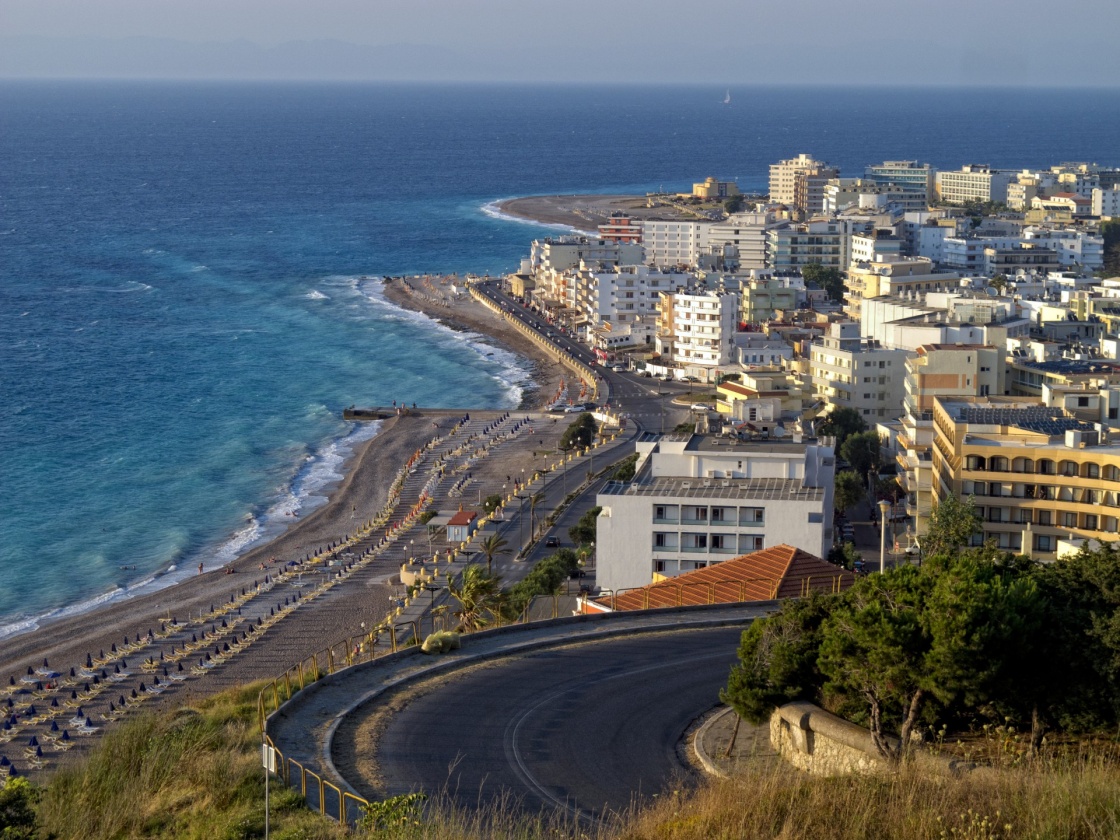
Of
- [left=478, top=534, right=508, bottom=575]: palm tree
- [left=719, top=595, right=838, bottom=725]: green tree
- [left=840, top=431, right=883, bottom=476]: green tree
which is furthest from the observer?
[left=840, top=431, right=883, bottom=476]: green tree

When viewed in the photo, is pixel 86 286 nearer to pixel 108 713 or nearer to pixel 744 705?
pixel 108 713

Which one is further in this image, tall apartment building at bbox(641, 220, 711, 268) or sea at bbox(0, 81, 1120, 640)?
tall apartment building at bbox(641, 220, 711, 268)

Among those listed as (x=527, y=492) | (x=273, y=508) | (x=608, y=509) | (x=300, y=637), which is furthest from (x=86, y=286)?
(x=608, y=509)

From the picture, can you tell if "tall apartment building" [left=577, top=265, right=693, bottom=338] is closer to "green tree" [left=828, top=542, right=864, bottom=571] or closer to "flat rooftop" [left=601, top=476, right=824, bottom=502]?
"flat rooftop" [left=601, top=476, right=824, bottom=502]

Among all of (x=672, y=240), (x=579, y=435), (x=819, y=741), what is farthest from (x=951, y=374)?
(x=672, y=240)

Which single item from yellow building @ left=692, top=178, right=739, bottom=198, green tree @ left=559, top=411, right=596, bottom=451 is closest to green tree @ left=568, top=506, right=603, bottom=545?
green tree @ left=559, top=411, right=596, bottom=451

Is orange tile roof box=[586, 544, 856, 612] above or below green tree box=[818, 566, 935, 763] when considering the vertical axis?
below
